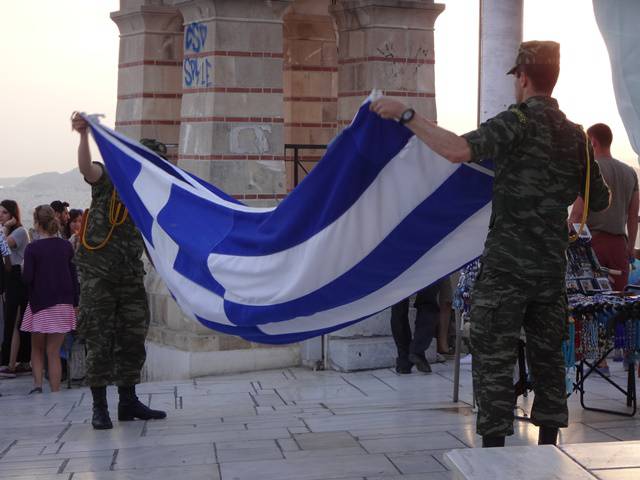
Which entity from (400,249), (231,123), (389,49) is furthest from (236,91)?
(400,249)

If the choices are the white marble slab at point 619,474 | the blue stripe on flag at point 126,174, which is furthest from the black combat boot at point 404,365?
the white marble slab at point 619,474

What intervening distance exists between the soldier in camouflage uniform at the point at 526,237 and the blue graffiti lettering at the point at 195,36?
6039 mm

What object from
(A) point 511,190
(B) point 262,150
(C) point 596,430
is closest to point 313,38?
(B) point 262,150

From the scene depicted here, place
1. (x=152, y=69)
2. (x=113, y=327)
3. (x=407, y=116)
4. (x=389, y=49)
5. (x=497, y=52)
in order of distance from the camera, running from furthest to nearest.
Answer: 1. (x=152, y=69)
2. (x=389, y=49)
3. (x=497, y=52)
4. (x=113, y=327)
5. (x=407, y=116)

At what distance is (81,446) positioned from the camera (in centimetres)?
783

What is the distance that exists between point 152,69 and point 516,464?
9.61m

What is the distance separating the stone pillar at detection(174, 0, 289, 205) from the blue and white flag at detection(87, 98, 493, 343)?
338 cm

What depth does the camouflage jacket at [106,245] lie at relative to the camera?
8.36 metres

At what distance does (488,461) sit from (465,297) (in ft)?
14.0

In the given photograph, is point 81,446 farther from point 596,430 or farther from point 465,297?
point 596,430

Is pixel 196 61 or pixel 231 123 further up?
pixel 196 61

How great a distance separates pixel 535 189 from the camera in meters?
5.73

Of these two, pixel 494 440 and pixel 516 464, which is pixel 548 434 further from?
pixel 516 464

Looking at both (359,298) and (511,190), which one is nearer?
(511,190)
